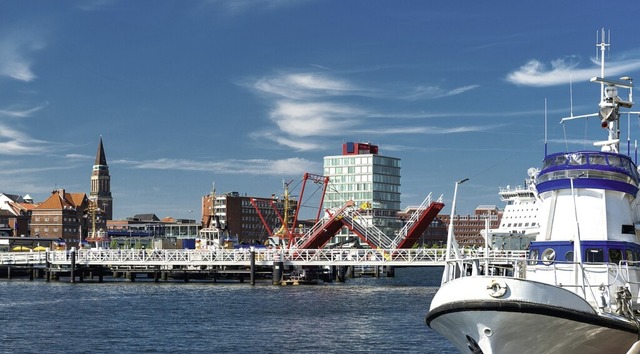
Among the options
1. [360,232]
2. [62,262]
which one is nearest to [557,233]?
[360,232]

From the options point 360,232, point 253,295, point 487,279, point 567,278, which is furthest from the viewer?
point 360,232

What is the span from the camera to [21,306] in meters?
59.6

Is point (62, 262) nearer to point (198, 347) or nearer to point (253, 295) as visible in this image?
point (253, 295)

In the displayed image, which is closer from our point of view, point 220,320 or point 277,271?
point 220,320

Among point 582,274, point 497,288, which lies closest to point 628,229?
point 582,274

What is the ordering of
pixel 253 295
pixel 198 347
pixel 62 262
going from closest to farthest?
1. pixel 198 347
2. pixel 253 295
3. pixel 62 262

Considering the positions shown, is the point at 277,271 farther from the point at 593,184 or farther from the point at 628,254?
the point at 628,254

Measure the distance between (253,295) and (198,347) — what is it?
2760 cm

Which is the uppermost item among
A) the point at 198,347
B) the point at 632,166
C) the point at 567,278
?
the point at 632,166

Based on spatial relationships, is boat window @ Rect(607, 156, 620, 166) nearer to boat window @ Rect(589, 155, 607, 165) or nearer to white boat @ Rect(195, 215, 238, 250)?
boat window @ Rect(589, 155, 607, 165)

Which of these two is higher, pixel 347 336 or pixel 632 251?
pixel 632 251

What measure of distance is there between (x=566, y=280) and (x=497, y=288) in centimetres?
453

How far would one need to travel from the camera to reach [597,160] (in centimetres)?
2653

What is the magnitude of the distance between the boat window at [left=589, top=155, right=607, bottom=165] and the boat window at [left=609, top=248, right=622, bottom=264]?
2601mm
